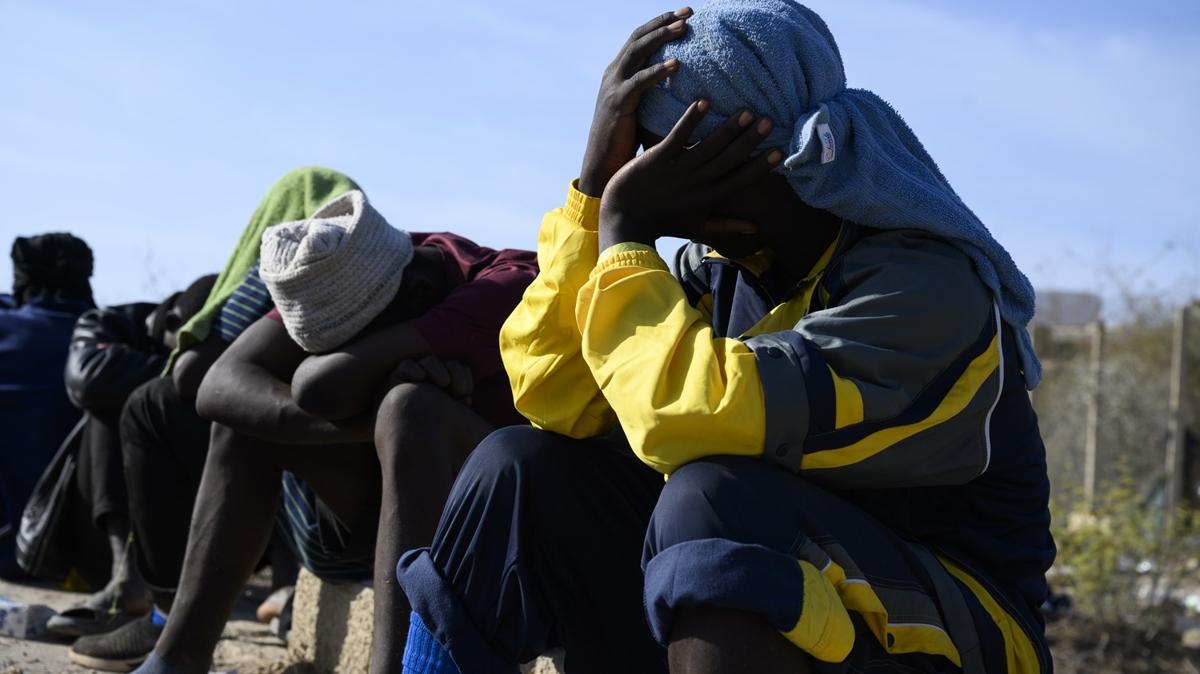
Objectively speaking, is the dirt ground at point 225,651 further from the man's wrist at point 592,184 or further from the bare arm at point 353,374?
the man's wrist at point 592,184

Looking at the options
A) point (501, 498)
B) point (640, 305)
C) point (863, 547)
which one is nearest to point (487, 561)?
point (501, 498)

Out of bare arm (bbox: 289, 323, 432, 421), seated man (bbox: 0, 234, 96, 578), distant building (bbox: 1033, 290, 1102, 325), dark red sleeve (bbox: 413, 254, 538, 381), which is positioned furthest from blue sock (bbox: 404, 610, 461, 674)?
distant building (bbox: 1033, 290, 1102, 325)

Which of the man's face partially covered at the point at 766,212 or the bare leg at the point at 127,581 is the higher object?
the man's face partially covered at the point at 766,212

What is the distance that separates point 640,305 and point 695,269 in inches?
22.6

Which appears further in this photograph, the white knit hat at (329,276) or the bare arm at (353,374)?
the white knit hat at (329,276)

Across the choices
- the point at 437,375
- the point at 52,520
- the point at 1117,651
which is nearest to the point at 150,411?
the point at 52,520

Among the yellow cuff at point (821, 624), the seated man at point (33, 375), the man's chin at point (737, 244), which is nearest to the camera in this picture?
the yellow cuff at point (821, 624)

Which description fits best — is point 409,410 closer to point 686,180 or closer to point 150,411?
point 686,180

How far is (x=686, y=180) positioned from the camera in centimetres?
236

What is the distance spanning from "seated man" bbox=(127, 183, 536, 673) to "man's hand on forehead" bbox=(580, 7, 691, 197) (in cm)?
75

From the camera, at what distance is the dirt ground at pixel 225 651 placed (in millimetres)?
4109

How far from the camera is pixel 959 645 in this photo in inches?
79.5

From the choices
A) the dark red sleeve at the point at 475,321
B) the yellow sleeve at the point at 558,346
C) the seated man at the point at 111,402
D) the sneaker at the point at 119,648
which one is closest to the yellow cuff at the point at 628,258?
the yellow sleeve at the point at 558,346

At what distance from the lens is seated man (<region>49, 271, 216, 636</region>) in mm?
4766
